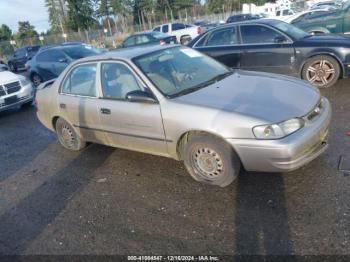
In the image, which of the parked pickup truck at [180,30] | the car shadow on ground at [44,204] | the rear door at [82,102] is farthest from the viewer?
the parked pickup truck at [180,30]

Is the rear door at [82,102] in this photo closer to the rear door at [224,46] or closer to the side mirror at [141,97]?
the side mirror at [141,97]

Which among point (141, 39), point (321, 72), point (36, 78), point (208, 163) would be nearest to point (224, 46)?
point (321, 72)

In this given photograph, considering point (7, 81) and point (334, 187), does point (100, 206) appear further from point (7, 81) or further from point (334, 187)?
point (7, 81)

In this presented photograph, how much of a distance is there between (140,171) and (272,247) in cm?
222

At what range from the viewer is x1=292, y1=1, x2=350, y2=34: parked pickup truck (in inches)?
448

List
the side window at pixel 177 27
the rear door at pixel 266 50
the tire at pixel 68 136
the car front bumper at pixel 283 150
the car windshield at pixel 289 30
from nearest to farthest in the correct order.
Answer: the car front bumper at pixel 283 150, the tire at pixel 68 136, the rear door at pixel 266 50, the car windshield at pixel 289 30, the side window at pixel 177 27

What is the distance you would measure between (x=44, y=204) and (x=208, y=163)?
2077 mm

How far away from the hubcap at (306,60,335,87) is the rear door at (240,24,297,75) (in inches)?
13.6

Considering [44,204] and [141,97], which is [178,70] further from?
[44,204]

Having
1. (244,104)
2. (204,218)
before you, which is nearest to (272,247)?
(204,218)

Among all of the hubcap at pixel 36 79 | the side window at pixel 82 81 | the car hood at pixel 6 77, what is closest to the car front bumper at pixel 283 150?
the side window at pixel 82 81

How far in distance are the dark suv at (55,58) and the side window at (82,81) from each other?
636cm

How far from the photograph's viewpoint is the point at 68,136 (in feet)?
18.2

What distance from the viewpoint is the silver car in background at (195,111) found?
339cm
